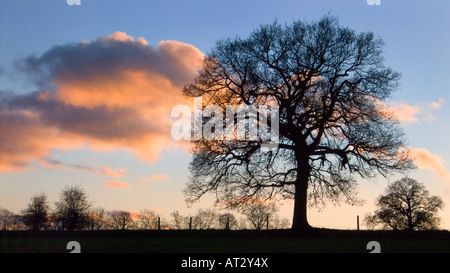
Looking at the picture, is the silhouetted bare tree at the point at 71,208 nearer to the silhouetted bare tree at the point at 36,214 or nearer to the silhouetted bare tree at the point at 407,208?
the silhouetted bare tree at the point at 36,214

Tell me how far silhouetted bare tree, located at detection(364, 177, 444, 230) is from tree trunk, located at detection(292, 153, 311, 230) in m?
46.5

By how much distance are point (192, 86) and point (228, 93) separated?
7.62ft

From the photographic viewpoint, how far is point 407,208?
73.6 metres

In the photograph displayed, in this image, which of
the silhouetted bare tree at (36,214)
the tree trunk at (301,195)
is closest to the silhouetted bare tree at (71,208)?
the silhouetted bare tree at (36,214)

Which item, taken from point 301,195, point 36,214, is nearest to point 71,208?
point 36,214

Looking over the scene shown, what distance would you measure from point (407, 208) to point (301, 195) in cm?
4942

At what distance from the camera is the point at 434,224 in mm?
Answer: 72625

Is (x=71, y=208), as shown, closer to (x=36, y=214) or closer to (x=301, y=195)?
(x=36, y=214)

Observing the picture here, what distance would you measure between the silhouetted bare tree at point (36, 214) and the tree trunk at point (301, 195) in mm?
43691

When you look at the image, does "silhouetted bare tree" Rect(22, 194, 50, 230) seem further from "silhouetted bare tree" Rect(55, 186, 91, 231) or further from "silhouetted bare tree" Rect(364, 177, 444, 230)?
"silhouetted bare tree" Rect(364, 177, 444, 230)

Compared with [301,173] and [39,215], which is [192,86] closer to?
[301,173]

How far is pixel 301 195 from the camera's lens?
30297 mm

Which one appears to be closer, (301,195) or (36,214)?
(301,195)
